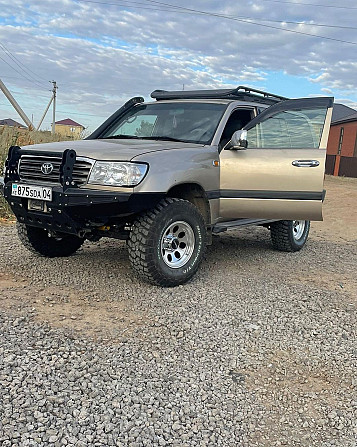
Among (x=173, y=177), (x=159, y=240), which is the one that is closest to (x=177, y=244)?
(x=159, y=240)

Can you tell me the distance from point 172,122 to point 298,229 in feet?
8.67

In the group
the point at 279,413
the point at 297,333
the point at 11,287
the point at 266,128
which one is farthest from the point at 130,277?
the point at 279,413

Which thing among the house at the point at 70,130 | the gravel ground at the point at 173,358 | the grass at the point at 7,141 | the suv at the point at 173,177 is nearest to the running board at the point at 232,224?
the suv at the point at 173,177

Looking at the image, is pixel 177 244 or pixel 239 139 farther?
pixel 239 139

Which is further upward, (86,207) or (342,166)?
(86,207)

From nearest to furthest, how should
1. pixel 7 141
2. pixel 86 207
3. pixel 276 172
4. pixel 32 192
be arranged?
pixel 86 207 → pixel 32 192 → pixel 276 172 → pixel 7 141

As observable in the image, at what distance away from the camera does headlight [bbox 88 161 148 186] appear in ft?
14.4

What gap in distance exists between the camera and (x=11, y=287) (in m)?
4.58

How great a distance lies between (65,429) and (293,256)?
4.97 meters

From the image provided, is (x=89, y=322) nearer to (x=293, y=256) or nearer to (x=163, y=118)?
(x=163, y=118)

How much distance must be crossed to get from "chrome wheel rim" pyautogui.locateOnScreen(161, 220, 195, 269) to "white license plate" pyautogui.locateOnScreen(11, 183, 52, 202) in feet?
3.81

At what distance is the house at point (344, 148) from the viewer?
33.3 m

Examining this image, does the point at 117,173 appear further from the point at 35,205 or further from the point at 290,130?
the point at 290,130

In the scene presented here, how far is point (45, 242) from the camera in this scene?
565cm
